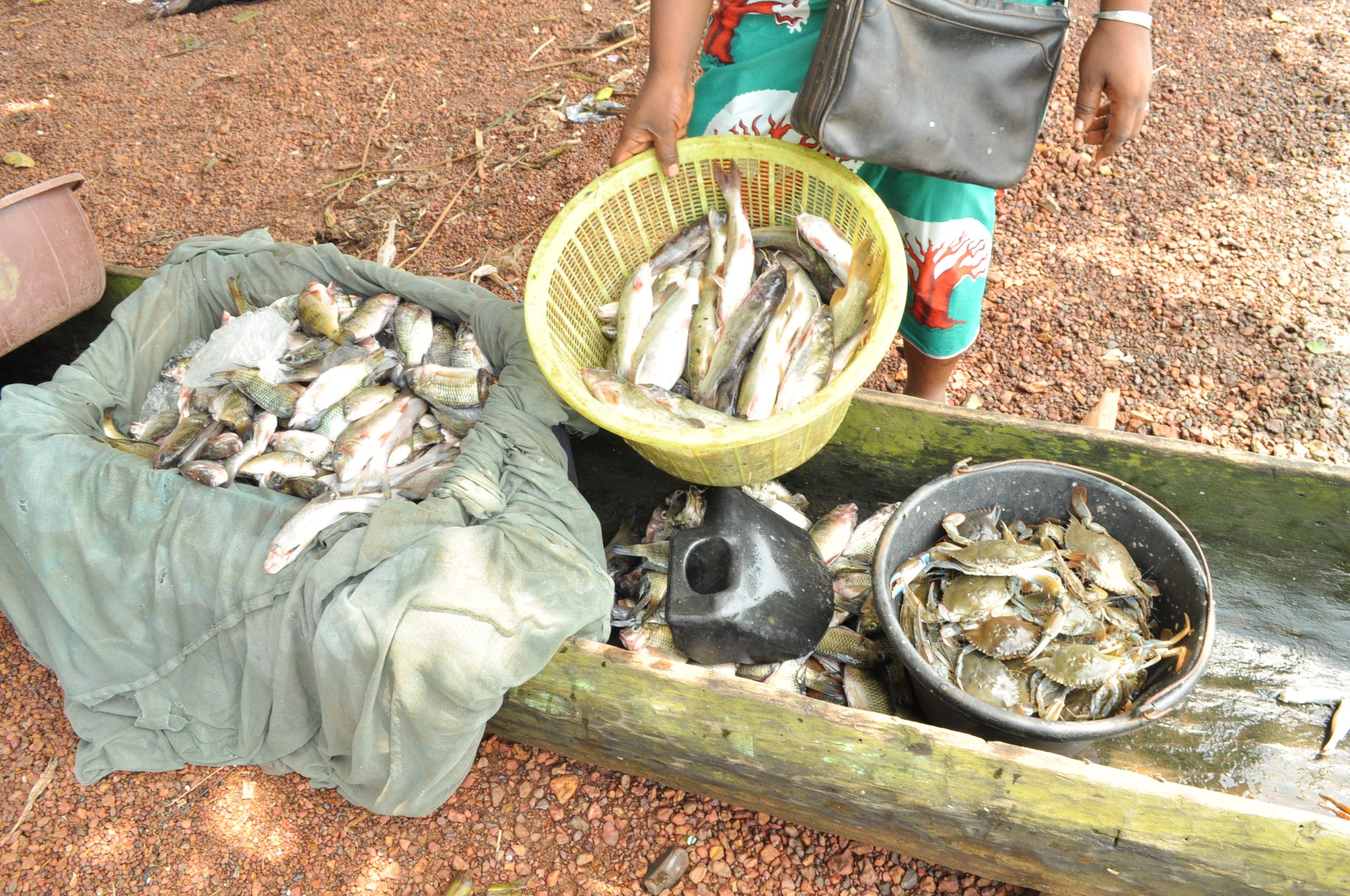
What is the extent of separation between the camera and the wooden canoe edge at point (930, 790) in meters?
1.66

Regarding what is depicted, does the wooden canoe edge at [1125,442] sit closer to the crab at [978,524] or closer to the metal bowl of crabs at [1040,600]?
the metal bowl of crabs at [1040,600]

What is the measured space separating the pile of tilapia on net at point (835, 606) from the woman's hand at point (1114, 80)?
48.3 inches

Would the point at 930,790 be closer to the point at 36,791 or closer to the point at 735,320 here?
the point at 735,320

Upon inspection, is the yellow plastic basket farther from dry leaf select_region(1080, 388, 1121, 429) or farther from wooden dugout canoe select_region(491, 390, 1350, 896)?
dry leaf select_region(1080, 388, 1121, 429)

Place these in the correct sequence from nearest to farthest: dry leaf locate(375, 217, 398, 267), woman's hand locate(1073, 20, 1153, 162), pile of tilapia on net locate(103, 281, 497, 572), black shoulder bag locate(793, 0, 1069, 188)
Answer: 1. black shoulder bag locate(793, 0, 1069, 188)
2. woman's hand locate(1073, 20, 1153, 162)
3. pile of tilapia on net locate(103, 281, 497, 572)
4. dry leaf locate(375, 217, 398, 267)

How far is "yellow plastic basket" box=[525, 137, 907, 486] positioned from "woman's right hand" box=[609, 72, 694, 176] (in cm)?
4

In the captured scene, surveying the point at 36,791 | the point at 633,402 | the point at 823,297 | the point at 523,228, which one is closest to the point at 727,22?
the point at 823,297

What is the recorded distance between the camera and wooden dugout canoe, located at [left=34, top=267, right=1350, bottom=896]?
1.70 metres

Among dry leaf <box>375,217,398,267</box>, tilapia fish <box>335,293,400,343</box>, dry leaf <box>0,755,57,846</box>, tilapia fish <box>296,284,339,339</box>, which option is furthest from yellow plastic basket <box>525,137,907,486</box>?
dry leaf <box>0,755,57,846</box>

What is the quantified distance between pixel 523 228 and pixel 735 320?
2561 mm

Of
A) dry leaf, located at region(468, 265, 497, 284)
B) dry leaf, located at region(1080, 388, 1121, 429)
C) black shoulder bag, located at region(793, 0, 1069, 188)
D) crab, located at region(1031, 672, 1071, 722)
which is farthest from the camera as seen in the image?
dry leaf, located at region(468, 265, 497, 284)

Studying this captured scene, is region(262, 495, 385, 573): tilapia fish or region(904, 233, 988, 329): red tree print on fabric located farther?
region(904, 233, 988, 329): red tree print on fabric

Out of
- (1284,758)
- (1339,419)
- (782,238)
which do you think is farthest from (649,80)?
(1339,419)

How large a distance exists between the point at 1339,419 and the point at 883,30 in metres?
2.66
